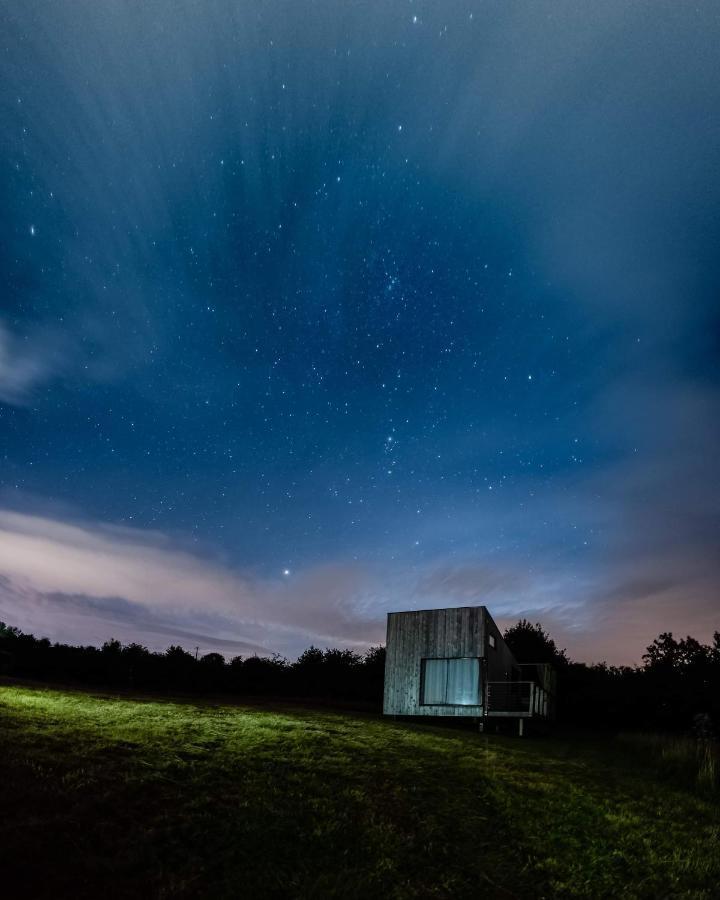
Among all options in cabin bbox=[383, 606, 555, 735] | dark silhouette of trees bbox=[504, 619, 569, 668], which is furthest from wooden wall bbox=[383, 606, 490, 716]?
dark silhouette of trees bbox=[504, 619, 569, 668]

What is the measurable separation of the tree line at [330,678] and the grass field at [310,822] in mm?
20828

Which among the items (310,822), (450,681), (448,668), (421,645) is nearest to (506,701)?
(450,681)

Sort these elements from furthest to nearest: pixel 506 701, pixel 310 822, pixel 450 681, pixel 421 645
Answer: pixel 421 645 → pixel 450 681 → pixel 506 701 → pixel 310 822

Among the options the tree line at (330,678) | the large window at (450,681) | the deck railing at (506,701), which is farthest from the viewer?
the tree line at (330,678)

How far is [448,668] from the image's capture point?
861 inches

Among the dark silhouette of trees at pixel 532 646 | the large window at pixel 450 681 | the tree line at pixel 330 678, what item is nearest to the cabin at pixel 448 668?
the large window at pixel 450 681

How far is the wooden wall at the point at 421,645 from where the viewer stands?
2098cm

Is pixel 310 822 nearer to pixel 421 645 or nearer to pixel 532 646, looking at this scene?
pixel 421 645

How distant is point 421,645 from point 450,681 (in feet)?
5.54

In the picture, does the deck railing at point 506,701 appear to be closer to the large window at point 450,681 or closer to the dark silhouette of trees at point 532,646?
the large window at point 450,681

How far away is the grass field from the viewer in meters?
5.62

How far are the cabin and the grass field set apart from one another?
938 centimetres

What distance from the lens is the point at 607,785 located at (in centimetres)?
1054

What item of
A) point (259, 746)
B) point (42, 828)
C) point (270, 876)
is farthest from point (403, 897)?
point (259, 746)
